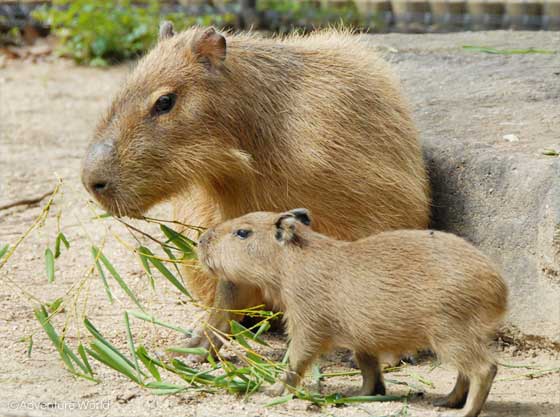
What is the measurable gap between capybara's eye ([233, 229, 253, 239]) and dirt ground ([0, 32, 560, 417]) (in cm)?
67

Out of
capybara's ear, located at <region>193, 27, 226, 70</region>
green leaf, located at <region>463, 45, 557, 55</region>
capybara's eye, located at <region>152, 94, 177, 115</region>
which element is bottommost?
green leaf, located at <region>463, 45, 557, 55</region>

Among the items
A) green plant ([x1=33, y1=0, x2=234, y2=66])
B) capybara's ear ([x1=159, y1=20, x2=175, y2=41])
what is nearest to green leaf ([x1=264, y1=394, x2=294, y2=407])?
capybara's ear ([x1=159, y1=20, x2=175, y2=41])

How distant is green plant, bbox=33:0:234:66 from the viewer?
12.2 metres

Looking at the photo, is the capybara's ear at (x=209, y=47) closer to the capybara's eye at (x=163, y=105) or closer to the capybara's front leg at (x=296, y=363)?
the capybara's eye at (x=163, y=105)

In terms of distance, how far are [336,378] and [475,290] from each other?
3.61 feet

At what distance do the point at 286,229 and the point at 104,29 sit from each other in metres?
8.14

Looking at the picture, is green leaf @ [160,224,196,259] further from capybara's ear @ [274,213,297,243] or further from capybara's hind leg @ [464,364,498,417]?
capybara's hind leg @ [464,364,498,417]

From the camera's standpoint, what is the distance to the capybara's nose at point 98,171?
192 inches

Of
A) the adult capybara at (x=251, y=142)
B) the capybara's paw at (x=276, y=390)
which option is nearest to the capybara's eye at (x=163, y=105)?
the adult capybara at (x=251, y=142)

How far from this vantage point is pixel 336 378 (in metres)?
5.09

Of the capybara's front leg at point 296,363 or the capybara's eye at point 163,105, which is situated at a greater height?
the capybara's eye at point 163,105

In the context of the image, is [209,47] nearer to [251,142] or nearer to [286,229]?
[251,142]

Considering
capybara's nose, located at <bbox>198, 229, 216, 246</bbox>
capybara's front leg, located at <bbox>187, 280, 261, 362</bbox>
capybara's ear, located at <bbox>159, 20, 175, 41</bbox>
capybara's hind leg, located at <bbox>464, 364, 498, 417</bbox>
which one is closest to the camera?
capybara's hind leg, located at <bbox>464, 364, 498, 417</bbox>

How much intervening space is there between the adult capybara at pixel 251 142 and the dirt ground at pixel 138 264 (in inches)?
21.5
